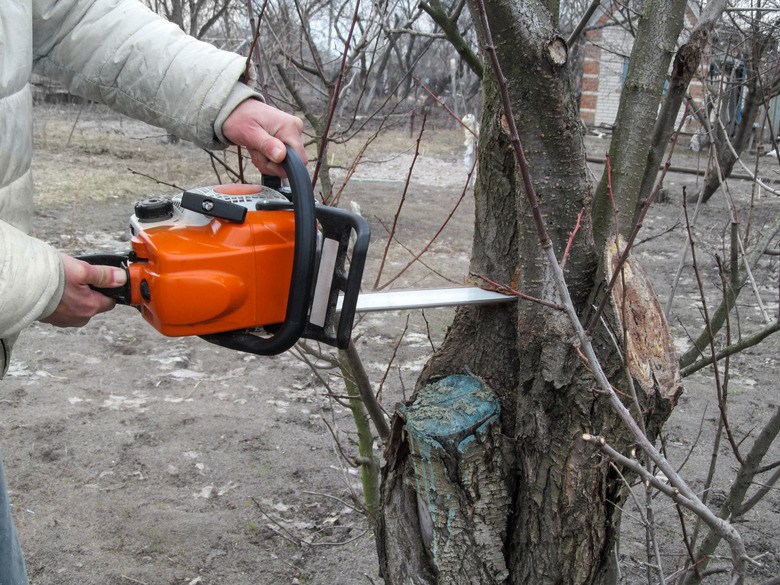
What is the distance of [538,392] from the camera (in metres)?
1.67

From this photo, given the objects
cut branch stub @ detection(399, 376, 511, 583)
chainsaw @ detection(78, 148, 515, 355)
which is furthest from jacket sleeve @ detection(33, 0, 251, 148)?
cut branch stub @ detection(399, 376, 511, 583)

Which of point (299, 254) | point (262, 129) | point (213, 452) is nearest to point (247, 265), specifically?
point (299, 254)

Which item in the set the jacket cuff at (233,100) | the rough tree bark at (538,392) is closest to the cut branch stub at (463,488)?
the rough tree bark at (538,392)

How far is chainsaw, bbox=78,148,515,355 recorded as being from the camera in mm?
1483

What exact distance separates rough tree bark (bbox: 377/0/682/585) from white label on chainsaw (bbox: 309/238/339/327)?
0.37 meters

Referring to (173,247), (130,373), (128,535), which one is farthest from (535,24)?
(130,373)

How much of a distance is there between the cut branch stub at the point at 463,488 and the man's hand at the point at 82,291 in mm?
784

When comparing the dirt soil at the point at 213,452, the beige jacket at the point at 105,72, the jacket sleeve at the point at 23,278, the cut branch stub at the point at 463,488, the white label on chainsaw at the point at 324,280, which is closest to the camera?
the jacket sleeve at the point at 23,278

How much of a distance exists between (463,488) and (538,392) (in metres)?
0.30

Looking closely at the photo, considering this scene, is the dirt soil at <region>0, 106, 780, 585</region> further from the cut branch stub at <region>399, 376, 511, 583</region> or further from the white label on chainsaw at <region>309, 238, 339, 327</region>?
the white label on chainsaw at <region>309, 238, 339, 327</region>

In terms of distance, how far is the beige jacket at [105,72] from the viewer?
4.75 ft

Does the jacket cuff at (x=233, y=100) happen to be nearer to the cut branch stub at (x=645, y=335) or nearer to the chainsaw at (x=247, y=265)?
the chainsaw at (x=247, y=265)

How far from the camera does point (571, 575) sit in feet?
5.42

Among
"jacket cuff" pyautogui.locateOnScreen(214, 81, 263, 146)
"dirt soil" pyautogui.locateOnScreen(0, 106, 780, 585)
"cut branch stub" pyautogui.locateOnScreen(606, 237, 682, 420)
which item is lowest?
"dirt soil" pyautogui.locateOnScreen(0, 106, 780, 585)
